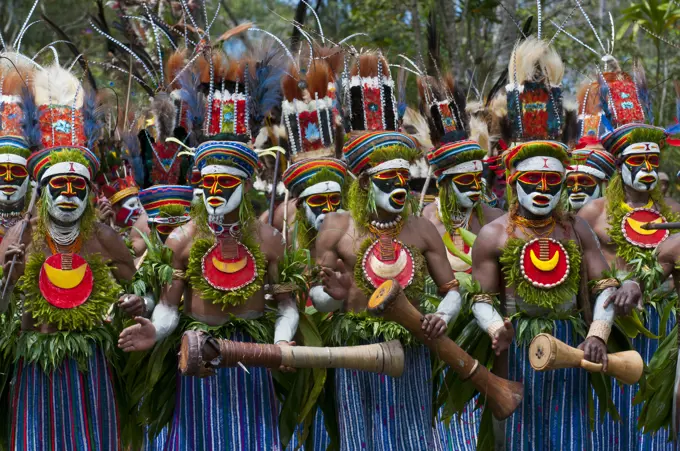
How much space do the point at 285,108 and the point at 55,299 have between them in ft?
7.36

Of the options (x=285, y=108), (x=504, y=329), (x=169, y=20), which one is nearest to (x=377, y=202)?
(x=504, y=329)

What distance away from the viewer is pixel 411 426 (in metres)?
6.98

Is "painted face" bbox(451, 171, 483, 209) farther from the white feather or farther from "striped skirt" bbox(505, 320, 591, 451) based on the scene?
the white feather

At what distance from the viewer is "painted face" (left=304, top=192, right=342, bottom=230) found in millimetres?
8766

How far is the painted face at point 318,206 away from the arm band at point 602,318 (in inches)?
95.1

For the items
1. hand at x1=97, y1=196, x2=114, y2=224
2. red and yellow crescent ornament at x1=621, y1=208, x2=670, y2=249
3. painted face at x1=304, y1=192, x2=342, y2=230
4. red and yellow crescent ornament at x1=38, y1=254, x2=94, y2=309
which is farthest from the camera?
hand at x1=97, y1=196, x2=114, y2=224

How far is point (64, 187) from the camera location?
7.17 metres

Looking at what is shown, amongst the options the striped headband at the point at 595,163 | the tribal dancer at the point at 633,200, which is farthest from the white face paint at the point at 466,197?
the striped headband at the point at 595,163

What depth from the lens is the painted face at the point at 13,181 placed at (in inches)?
327

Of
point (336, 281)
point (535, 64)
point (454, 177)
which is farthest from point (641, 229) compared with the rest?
point (336, 281)

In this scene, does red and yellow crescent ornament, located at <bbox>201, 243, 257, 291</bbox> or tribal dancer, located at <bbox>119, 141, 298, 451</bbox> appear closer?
tribal dancer, located at <bbox>119, 141, 298, 451</bbox>

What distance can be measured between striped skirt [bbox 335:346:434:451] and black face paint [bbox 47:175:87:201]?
1778 mm

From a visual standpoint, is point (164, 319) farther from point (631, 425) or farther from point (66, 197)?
point (631, 425)

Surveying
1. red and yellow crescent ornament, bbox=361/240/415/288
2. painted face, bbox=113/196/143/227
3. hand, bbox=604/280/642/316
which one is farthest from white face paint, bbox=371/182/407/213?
painted face, bbox=113/196/143/227
